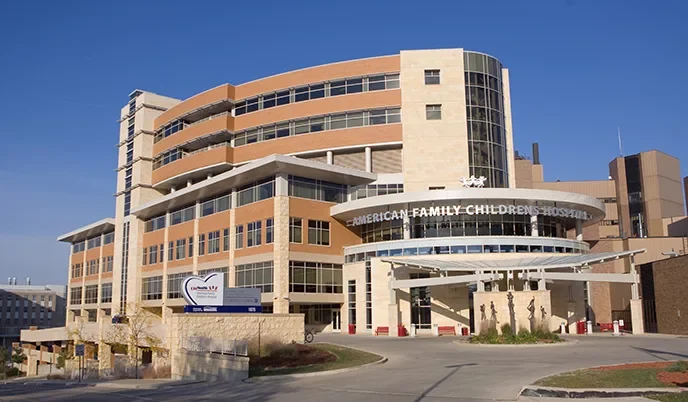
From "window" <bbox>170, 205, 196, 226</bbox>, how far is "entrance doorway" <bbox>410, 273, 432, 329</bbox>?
27.8 metres

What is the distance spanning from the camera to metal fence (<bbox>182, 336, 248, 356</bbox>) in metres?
27.5

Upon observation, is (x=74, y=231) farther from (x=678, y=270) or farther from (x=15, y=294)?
(x=678, y=270)

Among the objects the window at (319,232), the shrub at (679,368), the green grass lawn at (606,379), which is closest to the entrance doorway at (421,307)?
the window at (319,232)

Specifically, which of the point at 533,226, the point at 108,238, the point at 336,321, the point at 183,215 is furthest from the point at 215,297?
the point at 108,238

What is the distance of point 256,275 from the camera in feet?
189

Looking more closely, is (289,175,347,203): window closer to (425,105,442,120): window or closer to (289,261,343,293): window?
(289,261,343,293): window

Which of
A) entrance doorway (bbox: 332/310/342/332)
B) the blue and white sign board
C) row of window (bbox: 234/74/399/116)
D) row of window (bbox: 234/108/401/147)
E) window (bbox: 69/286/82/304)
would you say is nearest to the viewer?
the blue and white sign board

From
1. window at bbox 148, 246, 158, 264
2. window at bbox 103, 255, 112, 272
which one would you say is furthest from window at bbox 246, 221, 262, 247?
window at bbox 103, 255, 112, 272

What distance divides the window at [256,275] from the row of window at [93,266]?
120 feet

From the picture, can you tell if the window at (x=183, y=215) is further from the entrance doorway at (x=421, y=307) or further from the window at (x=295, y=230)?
the entrance doorway at (x=421, y=307)

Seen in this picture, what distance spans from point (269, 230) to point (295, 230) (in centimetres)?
221

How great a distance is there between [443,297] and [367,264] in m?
7.31

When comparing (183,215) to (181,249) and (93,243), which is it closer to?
(181,249)

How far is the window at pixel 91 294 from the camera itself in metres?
92.4
